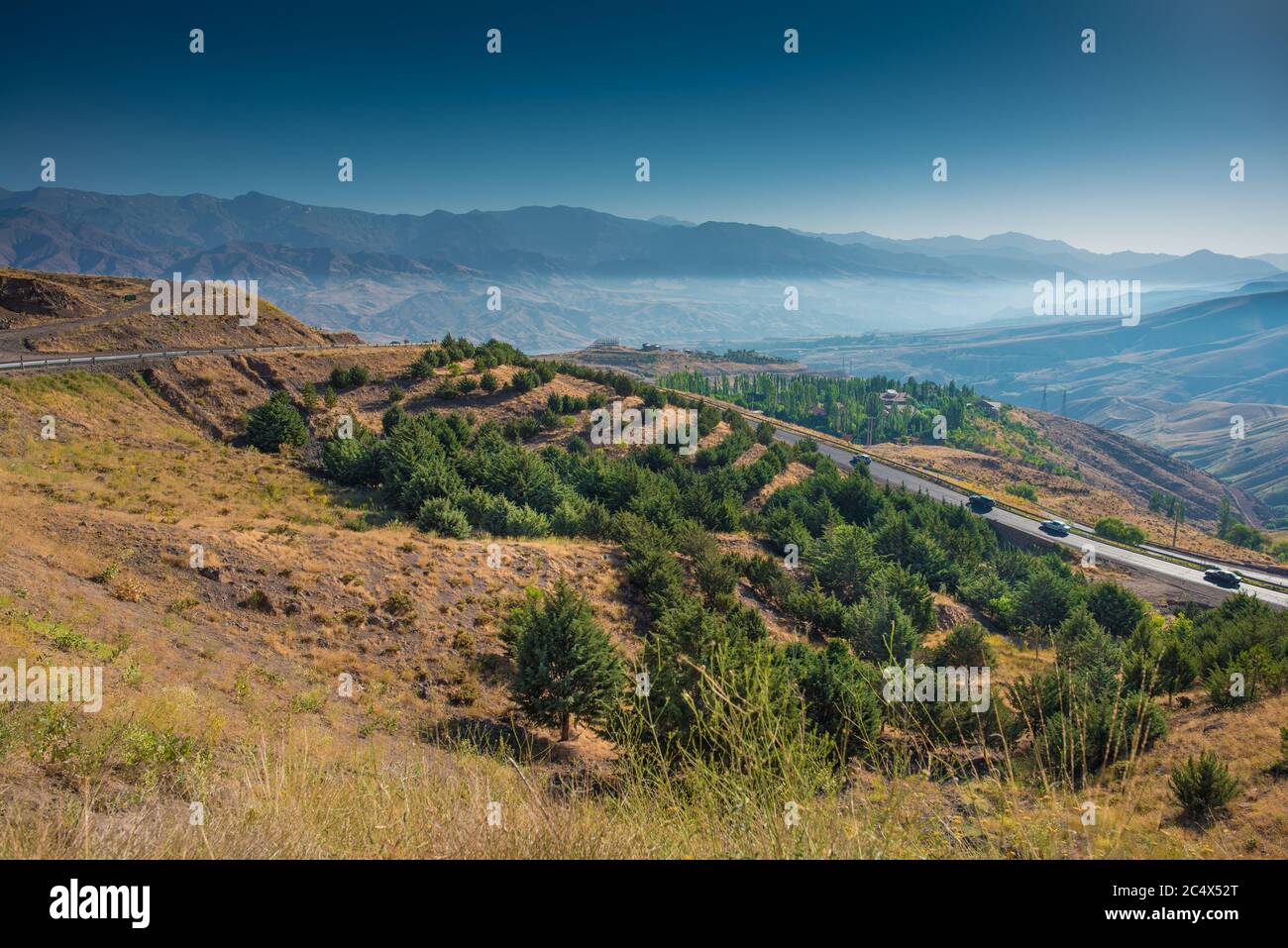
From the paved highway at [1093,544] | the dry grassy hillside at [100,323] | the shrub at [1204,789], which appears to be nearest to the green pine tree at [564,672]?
the shrub at [1204,789]

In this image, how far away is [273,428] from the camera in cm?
3578

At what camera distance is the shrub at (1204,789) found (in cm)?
1112

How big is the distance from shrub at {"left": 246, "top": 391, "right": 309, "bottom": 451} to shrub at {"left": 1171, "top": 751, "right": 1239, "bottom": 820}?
1549 inches

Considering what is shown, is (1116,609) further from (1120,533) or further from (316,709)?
(316,709)

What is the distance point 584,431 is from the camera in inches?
2048

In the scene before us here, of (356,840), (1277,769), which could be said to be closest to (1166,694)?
(1277,769)

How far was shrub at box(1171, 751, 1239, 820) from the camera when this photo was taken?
11.1 m

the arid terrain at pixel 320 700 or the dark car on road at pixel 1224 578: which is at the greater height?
the arid terrain at pixel 320 700

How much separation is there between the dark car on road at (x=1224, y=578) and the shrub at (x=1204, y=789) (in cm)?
5097

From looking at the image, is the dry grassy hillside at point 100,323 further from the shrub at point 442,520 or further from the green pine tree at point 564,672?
the green pine tree at point 564,672

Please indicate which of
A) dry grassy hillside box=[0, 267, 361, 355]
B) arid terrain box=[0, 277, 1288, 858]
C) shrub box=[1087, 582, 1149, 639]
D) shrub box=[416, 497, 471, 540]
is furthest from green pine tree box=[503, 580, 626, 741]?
dry grassy hillside box=[0, 267, 361, 355]

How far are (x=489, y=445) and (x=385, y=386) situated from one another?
14240mm

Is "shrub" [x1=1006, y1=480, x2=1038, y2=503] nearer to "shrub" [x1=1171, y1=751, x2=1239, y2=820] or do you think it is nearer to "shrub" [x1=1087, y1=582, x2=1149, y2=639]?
"shrub" [x1=1087, y1=582, x2=1149, y2=639]

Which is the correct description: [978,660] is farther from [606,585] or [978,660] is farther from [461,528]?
[461,528]
